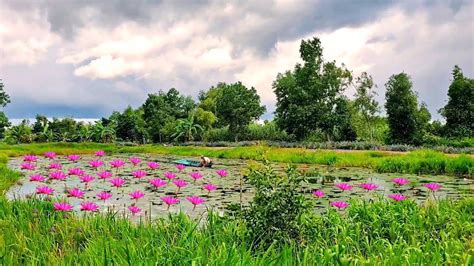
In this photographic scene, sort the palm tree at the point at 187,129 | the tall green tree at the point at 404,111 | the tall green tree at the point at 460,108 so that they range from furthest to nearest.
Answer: the palm tree at the point at 187,129
the tall green tree at the point at 460,108
the tall green tree at the point at 404,111

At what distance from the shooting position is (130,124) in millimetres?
55156

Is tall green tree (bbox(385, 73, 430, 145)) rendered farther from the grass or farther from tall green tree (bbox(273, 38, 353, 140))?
the grass

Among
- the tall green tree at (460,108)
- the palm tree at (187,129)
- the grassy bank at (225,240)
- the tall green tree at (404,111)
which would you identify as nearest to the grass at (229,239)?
the grassy bank at (225,240)

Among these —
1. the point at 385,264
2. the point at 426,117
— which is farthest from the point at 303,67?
the point at 385,264

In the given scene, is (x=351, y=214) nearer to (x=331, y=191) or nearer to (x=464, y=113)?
(x=331, y=191)

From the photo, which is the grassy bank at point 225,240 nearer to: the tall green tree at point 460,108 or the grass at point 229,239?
the grass at point 229,239

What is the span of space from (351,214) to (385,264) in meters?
2.92

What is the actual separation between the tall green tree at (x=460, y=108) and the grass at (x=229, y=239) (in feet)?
78.7

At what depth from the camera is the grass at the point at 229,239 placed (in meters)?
3.10

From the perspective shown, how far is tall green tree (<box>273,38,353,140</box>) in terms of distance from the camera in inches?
1206

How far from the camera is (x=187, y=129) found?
45.0 m

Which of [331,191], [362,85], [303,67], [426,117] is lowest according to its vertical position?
[331,191]

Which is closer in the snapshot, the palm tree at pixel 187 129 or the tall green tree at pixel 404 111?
the tall green tree at pixel 404 111

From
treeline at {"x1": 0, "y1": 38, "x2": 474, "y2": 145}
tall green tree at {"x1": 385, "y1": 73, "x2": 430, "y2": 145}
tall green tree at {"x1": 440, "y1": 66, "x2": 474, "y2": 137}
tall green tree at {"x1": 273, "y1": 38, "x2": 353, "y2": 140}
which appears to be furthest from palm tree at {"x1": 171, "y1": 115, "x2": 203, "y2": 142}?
tall green tree at {"x1": 440, "y1": 66, "x2": 474, "y2": 137}
